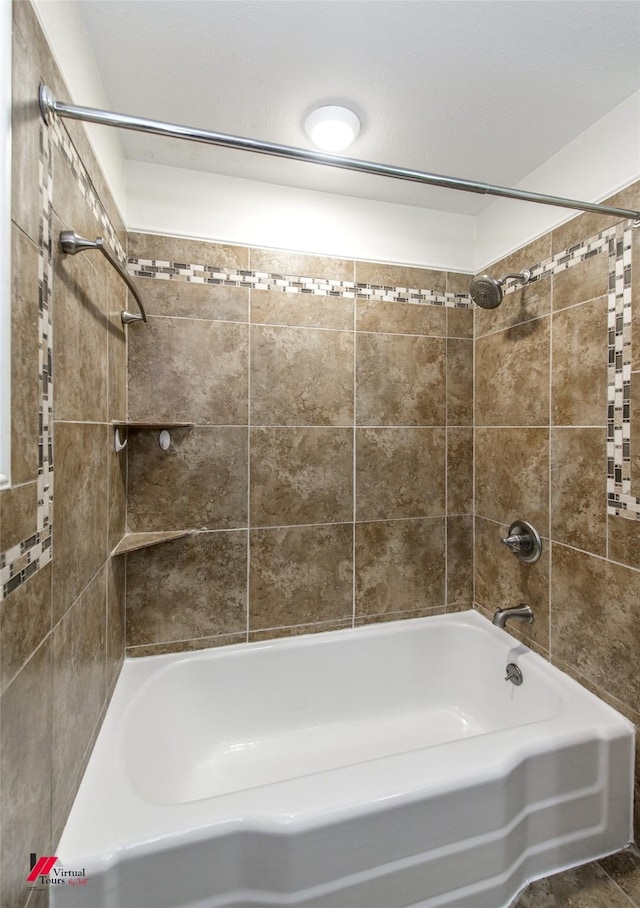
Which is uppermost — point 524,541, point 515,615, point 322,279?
point 322,279

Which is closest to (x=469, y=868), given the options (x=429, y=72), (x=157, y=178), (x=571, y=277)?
(x=571, y=277)

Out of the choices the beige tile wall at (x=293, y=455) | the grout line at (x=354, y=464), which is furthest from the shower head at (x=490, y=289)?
the grout line at (x=354, y=464)

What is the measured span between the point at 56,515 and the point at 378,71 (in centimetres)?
150

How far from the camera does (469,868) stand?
3.38ft

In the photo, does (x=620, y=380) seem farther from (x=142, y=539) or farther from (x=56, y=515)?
(x=142, y=539)

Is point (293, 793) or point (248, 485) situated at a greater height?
point (248, 485)

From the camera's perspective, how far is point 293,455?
1.74 metres

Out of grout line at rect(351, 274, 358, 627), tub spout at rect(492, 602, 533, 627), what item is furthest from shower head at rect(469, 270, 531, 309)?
tub spout at rect(492, 602, 533, 627)

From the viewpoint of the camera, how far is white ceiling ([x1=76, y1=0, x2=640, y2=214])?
103 centimetres

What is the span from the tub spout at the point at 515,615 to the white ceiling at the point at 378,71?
1.79 metres

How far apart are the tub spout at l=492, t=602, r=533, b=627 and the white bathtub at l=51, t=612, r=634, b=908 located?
0.13 metres

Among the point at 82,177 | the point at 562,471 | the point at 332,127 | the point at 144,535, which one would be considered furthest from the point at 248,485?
the point at 332,127

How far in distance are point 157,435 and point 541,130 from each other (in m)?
1.81

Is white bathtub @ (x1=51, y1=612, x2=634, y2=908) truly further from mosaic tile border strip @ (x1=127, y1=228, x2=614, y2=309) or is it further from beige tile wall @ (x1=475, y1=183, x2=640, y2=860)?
mosaic tile border strip @ (x1=127, y1=228, x2=614, y2=309)
